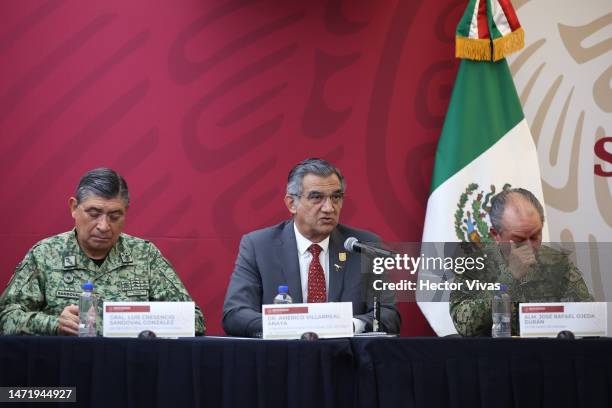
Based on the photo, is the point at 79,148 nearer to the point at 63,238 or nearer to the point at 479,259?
the point at 63,238

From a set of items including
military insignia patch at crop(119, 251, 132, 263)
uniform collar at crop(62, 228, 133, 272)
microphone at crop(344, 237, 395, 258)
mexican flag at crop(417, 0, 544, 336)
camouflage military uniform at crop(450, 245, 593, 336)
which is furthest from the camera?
mexican flag at crop(417, 0, 544, 336)

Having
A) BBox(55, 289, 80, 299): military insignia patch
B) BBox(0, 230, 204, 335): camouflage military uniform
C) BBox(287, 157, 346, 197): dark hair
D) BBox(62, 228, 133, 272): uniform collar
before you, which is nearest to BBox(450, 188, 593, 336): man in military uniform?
BBox(287, 157, 346, 197): dark hair

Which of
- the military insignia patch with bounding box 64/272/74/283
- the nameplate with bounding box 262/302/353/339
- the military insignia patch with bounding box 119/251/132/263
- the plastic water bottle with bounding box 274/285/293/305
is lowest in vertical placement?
the nameplate with bounding box 262/302/353/339

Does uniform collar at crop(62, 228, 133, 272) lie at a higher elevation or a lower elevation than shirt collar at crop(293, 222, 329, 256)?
lower

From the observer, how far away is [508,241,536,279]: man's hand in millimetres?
3426

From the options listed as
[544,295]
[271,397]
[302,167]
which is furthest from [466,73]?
[271,397]

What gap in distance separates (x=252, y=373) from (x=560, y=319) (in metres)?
1.18

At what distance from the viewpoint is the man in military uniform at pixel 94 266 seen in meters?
3.62

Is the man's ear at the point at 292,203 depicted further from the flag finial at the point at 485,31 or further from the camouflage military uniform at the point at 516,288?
the flag finial at the point at 485,31

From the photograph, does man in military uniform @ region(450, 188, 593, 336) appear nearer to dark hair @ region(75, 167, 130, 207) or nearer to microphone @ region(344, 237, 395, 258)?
microphone @ region(344, 237, 395, 258)

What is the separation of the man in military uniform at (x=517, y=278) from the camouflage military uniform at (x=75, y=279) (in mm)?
1169

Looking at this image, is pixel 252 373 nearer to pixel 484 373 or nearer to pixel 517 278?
pixel 484 373

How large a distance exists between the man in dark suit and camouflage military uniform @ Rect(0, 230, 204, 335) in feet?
0.99

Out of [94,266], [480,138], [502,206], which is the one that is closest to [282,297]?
[94,266]
